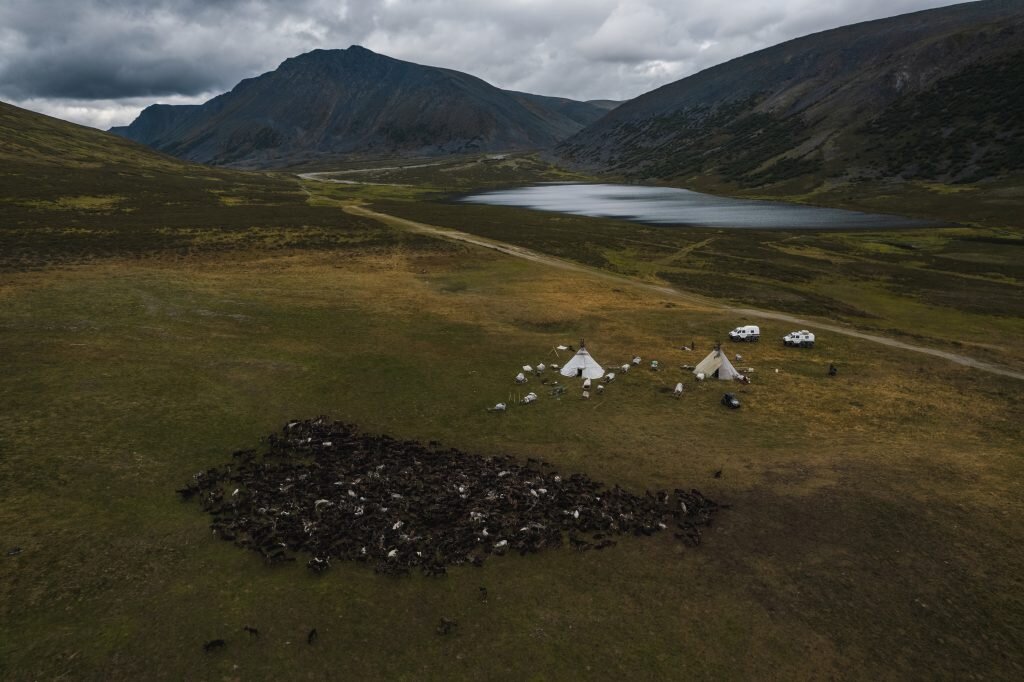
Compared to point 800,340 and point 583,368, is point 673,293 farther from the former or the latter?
point 583,368

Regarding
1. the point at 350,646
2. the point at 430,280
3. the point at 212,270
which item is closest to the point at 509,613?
the point at 350,646

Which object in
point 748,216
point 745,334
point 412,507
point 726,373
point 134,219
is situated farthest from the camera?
point 748,216

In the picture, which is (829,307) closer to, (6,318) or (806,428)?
(806,428)

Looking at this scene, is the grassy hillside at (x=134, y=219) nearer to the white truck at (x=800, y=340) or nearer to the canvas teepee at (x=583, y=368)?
the canvas teepee at (x=583, y=368)

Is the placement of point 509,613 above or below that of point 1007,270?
below

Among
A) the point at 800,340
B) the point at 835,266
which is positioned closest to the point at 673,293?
the point at 800,340

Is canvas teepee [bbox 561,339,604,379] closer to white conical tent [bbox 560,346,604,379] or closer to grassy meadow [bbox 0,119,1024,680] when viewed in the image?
white conical tent [bbox 560,346,604,379]
